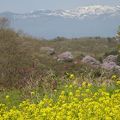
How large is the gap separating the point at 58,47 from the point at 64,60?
501 inches

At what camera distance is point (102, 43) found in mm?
55406

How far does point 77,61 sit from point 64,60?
1.08m

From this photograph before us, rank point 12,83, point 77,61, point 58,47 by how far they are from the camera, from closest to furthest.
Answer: point 12,83
point 77,61
point 58,47

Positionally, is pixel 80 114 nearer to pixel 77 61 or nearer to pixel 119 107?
pixel 119 107

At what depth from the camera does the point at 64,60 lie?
37.6 metres

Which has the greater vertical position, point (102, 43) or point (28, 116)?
point (28, 116)

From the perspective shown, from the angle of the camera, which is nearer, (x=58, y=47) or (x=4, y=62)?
Answer: (x=4, y=62)

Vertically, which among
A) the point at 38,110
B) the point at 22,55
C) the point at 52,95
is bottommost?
the point at 22,55

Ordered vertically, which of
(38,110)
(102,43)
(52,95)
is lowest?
(102,43)

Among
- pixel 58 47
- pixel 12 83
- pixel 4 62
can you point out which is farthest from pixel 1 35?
pixel 58 47

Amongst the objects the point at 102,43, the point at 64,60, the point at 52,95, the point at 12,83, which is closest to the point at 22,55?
the point at 12,83

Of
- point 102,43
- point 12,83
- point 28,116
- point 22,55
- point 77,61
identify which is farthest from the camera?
point 102,43

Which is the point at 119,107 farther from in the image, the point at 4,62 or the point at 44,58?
the point at 44,58

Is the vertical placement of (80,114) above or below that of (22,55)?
above
